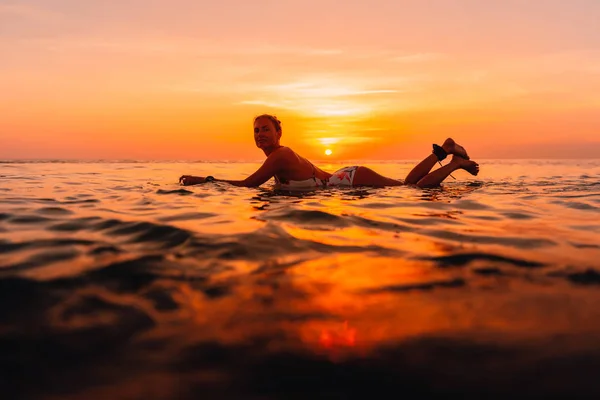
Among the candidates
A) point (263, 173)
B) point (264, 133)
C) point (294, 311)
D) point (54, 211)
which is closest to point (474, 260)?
point (294, 311)

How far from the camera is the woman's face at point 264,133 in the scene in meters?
7.68

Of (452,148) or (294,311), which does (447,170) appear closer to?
(452,148)

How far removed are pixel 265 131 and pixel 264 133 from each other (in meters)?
0.05

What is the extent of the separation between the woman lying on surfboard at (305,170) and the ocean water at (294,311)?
3.72m

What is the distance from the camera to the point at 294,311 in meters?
1.86

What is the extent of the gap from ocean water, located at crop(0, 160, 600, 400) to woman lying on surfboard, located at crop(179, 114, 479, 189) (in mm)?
3719

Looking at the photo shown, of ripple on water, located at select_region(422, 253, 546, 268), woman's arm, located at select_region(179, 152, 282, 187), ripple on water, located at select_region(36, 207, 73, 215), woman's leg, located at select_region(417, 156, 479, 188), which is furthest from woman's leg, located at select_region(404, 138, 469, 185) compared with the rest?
ripple on water, located at select_region(36, 207, 73, 215)

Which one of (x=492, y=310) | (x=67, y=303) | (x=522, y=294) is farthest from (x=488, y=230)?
(x=67, y=303)

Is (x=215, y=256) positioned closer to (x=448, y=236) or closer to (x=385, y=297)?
(x=385, y=297)

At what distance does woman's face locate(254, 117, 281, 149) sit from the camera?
303 inches

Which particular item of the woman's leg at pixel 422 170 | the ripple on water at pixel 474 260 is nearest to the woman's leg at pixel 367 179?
the woman's leg at pixel 422 170

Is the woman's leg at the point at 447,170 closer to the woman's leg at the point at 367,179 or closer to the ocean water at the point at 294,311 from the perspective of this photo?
the woman's leg at the point at 367,179

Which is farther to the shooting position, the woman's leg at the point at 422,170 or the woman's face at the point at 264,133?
the woman's leg at the point at 422,170

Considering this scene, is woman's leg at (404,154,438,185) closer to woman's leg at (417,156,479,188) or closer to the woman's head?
woman's leg at (417,156,479,188)
